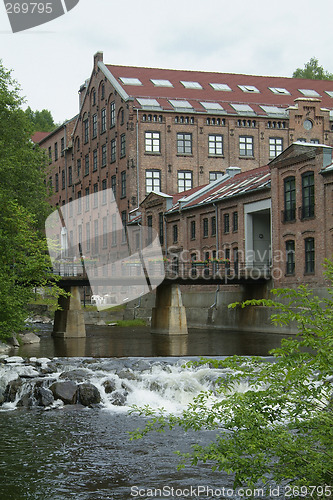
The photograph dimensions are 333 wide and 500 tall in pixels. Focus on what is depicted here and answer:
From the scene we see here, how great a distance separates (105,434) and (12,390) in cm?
571

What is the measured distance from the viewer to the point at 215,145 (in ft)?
195

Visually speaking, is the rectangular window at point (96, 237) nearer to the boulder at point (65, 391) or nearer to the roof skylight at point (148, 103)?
the roof skylight at point (148, 103)

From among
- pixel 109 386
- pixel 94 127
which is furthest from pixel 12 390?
pixel 94 127

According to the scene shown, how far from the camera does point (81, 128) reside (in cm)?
7106

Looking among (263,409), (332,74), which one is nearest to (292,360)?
(263,409)

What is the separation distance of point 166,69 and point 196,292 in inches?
1075

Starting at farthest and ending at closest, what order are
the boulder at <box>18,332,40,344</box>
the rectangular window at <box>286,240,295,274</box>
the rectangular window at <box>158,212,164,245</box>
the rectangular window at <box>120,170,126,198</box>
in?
the rectangular window at <box>120,170,126,198</box>, the rectangular window at <box>158,212,164,245</box>, the rectangular window at <box>286,240,295,274</box>, the boulder at <box>18,332,40,344</box>

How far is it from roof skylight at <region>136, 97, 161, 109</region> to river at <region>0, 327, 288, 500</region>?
33.4 metres

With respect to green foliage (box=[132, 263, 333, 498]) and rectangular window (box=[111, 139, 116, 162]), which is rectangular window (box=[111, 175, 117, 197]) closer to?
rectangular window (box=[111, 139, 116, 162])

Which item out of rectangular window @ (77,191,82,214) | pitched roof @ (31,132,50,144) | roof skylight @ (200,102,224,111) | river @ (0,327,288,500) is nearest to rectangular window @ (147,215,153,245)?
roof skylight @ (200,102,224,111)

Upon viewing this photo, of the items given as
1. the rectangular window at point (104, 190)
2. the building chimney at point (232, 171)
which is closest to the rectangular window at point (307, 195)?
the building chimney at point (232, 171)

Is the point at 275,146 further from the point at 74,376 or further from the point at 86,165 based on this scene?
the point at 74,376

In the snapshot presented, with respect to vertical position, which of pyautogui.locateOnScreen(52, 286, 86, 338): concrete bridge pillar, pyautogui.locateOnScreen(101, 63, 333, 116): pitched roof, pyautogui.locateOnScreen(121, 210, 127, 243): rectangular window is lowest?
pyautogui.locateOnScreen(52, 286, 86, 338): concrete bridge pillar

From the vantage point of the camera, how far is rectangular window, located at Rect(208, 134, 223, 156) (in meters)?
59.3
